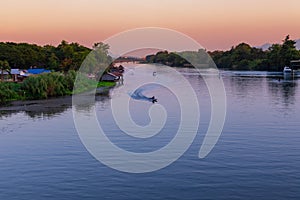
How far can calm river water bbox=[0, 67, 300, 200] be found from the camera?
1958 cm

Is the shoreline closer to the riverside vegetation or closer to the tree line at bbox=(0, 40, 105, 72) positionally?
the riverside vegetation

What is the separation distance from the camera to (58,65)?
111000mm

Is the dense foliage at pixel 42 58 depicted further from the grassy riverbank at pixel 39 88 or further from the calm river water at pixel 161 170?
the calm river water at pixel 161 170

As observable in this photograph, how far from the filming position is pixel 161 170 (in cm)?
2342

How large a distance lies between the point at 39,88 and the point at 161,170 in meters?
48.9

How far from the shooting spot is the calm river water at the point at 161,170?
19578mm

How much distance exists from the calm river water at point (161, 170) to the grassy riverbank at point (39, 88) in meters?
24.1

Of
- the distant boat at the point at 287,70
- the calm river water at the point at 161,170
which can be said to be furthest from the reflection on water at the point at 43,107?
the distant boat at the point at 287,70

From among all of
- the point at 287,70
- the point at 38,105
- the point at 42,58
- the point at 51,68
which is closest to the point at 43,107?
the point at 38,105

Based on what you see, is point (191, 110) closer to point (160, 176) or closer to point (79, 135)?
point (79, 135)

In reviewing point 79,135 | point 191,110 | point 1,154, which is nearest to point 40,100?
point 191,110

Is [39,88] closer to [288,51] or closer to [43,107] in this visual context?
[43,107]

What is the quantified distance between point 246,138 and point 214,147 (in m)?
4.30

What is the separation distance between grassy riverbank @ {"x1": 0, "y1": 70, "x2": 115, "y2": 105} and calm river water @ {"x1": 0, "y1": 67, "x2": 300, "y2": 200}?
24.1 m
